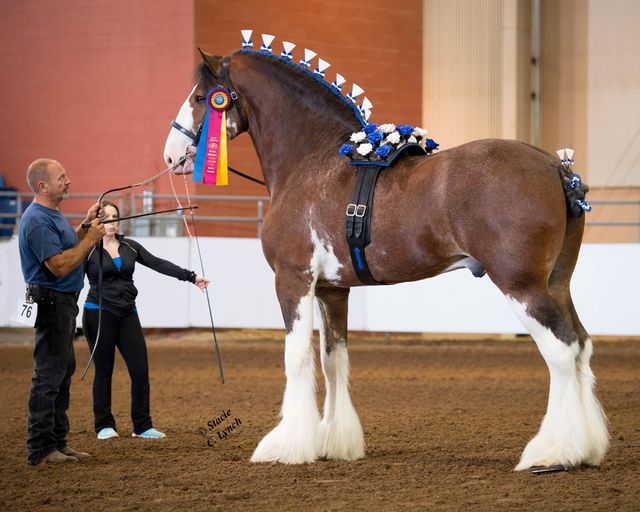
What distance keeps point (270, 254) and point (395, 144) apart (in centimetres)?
90

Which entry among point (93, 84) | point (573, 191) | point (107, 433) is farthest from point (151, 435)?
point (93, 84)

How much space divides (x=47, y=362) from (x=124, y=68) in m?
9.16

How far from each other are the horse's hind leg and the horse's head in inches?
43.5

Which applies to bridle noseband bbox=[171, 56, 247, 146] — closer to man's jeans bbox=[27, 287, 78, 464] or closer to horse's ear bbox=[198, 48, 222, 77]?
horse's ear bbox=[198, 48, 222, 77]

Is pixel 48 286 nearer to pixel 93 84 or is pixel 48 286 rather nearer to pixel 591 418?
pixel 591 418

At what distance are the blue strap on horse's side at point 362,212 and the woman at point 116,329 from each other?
1551 millimetres

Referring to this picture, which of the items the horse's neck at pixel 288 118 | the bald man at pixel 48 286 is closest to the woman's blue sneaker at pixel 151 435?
the bald man at pixel 48 286

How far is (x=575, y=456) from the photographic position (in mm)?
4301

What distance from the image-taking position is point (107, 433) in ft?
18.9

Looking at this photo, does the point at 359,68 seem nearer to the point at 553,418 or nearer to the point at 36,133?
the point at 36,133

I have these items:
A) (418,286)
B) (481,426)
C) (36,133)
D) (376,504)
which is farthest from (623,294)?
(36,133)

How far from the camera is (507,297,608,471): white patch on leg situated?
4.21 metres

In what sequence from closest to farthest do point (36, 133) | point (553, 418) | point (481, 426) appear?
point (553, 418) < point (481, 426) < point (36, 133)

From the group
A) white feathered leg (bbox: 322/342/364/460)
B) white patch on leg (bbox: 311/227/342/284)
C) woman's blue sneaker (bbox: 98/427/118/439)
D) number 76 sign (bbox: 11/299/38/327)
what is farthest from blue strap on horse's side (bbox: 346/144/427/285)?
woman's blue sneaker (bbox: 98/427/118/439)
